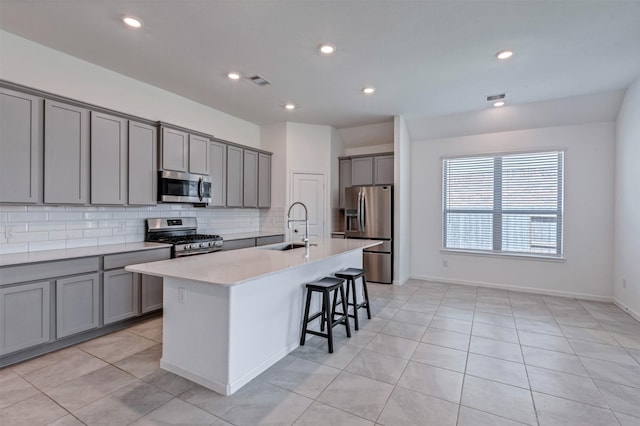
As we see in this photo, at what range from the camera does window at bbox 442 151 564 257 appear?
489cm

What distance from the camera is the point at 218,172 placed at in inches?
189

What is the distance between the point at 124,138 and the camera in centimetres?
353

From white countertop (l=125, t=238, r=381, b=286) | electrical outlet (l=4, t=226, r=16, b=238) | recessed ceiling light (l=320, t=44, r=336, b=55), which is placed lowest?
white countertop (l=125, t=238, r=381, b=286)

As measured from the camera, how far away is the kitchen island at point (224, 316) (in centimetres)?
217

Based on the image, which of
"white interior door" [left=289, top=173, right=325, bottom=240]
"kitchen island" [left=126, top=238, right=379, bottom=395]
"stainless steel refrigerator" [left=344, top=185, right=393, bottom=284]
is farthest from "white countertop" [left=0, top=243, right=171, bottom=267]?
"stainless steel refrigerator" [left=344, top=185, right=393, bottom=284]

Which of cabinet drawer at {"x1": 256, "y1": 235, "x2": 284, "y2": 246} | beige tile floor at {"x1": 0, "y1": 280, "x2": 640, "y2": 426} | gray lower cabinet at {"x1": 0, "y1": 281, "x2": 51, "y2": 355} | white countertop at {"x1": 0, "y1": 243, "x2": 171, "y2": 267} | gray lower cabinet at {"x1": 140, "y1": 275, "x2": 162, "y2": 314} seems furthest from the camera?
cabinet drawer at {"x1": 256, "y1": 235, "x2": 284, "y2": 246}

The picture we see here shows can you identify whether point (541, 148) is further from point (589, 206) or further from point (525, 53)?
point (525, 53)

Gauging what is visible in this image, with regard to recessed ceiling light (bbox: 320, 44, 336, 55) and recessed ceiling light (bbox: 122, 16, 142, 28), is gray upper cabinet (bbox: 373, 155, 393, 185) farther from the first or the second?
recessed ceiling light (bbox: 122, 16, 142, 28)

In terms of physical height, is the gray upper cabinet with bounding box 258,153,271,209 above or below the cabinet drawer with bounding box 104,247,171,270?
above

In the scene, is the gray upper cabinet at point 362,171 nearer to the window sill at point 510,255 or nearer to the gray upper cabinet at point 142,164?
the window sill at point 510,255

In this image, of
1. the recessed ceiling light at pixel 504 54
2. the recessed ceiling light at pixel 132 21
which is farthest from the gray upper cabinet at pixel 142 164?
the recessed ceiling light at pixel 504 54

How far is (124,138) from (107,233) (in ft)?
3.75

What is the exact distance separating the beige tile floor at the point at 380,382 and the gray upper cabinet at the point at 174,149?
1955mm

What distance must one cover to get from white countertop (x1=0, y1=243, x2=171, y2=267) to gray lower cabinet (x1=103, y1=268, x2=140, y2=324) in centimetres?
23
